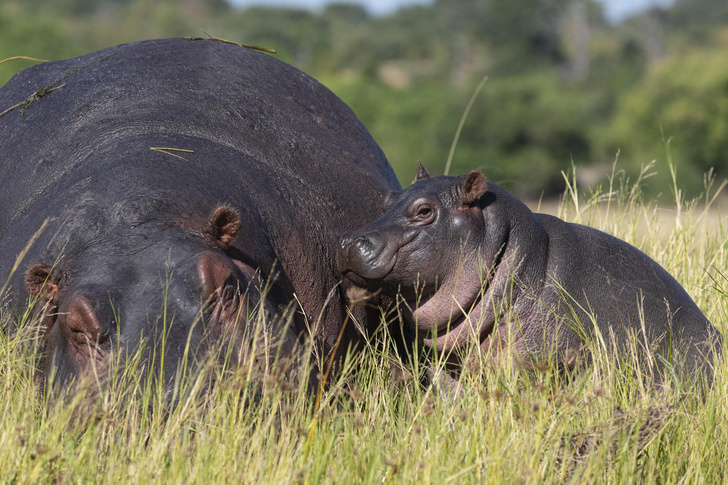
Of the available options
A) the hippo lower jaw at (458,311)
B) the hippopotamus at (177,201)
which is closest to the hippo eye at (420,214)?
the hippo lower jaw at (458,311)

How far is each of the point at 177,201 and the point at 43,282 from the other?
565 mm

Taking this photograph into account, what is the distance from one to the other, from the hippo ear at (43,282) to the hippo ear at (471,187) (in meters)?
1.62

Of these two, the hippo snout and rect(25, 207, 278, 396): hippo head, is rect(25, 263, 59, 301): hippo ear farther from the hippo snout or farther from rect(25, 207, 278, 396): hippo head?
the hippo snout

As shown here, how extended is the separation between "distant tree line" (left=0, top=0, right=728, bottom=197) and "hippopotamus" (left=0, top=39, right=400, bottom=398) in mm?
13296

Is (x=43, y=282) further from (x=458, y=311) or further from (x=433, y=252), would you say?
(x=458, y=311)

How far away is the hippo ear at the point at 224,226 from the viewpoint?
3.42 metres

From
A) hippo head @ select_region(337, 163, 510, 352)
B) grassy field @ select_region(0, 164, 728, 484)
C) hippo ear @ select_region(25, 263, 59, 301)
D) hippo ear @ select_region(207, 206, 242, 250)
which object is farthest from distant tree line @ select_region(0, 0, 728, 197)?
hippo ear @ select_region(25, 263, 59, 301)

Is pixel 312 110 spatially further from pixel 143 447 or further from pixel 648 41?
pixel 648 41

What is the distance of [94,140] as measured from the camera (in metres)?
4.17

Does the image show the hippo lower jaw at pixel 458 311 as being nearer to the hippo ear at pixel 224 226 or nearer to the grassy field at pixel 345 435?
the grassy field at pixel 345 435

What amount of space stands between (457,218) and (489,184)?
0.93 ft

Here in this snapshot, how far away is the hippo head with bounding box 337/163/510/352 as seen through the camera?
12.7ft

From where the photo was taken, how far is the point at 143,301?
3189mm

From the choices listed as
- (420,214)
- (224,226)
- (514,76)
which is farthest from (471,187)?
(514,76)
